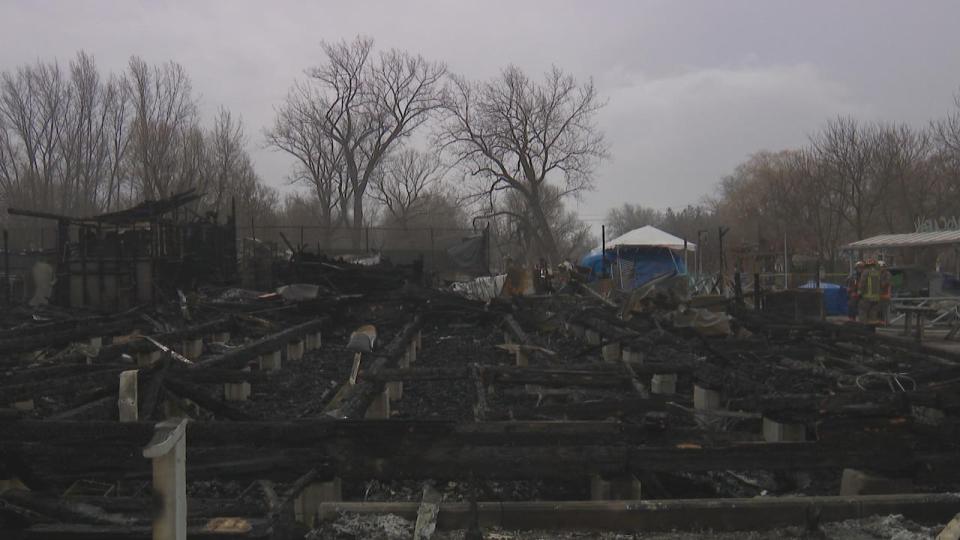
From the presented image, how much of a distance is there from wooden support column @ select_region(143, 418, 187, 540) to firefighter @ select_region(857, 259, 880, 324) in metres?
18.5

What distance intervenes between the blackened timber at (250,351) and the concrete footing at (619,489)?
16.9 ft

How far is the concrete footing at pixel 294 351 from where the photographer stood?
11566mm

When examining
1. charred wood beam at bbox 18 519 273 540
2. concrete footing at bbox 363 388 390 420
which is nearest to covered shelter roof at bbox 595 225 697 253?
concrete footing at bbox 363 388 390 420

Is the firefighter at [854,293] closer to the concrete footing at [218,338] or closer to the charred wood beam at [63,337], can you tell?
the concrete footing at [218,338]

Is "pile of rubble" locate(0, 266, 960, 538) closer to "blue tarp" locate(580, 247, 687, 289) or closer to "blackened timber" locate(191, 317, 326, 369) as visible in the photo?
"blackened timber" locate(191, 317, 326, 369)

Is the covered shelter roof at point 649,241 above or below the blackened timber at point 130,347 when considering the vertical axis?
above

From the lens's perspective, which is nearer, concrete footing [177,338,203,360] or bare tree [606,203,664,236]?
concrete footing [177,338,203,360]

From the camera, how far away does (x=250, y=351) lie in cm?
930

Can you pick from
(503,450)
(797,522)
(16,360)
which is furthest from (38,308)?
(797,522)

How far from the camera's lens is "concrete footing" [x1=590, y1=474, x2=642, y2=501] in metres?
3.95

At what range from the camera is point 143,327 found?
12281 millimetres

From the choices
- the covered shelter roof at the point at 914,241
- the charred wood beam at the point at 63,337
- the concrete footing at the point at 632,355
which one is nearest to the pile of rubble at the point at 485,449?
the charred wood beam at the point at 63,337

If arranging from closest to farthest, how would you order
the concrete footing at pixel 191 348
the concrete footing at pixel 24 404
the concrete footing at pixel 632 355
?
1. the concrete footing at pixel 24 404
2. the concrete footing at pixel 632 355
3. the concrete footing at pixel 191 348

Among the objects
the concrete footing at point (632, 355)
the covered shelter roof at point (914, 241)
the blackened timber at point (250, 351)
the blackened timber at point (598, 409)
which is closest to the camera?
the blackened timber at point (598, 409)
